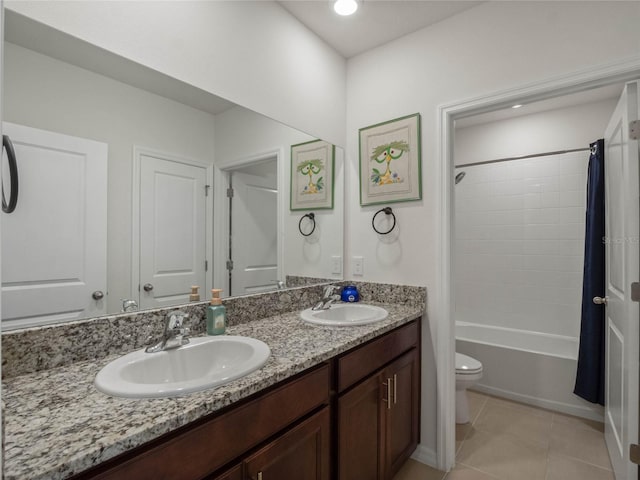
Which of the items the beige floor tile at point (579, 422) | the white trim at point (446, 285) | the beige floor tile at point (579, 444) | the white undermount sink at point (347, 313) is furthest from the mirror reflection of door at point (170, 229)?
the beige floor tile at point (579, 422)

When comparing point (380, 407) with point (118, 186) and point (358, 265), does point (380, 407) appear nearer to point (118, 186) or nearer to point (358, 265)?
point (358, 265)

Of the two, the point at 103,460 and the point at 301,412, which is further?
the point at 301,412

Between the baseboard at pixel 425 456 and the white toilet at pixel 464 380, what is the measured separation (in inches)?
19.5

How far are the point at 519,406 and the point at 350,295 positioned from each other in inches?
63.9

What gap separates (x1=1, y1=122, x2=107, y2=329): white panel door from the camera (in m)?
0.98

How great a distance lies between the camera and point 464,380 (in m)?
2.22

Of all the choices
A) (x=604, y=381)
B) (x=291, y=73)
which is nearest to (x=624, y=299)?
(x=604, y=381)

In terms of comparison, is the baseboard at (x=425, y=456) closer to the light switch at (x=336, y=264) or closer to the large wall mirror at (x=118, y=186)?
the light switch at (x=336, y=264)

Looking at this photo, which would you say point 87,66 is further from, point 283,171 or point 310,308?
point 310,308

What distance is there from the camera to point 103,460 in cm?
64

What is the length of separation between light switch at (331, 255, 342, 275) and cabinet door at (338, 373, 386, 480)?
0.81 m

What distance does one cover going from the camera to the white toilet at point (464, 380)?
87.6 inches

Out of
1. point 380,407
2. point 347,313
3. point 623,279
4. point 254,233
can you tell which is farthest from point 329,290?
point 623,279

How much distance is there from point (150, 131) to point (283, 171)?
29.6 inches
